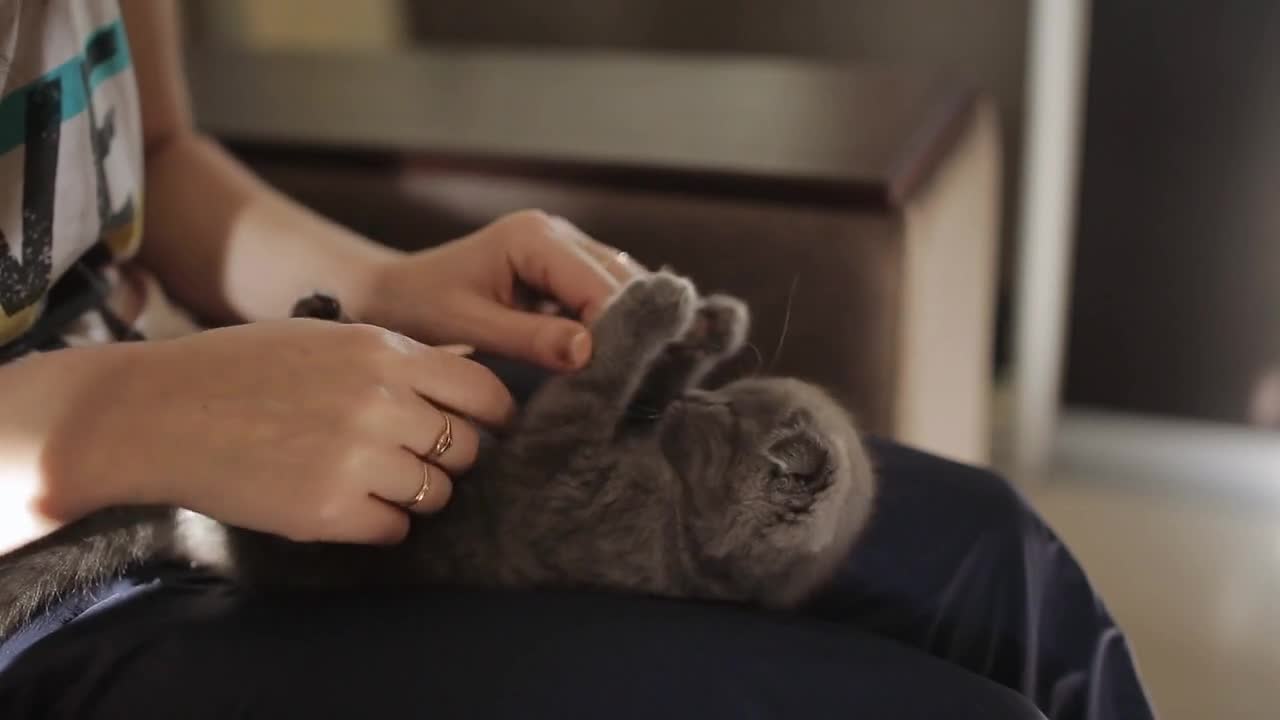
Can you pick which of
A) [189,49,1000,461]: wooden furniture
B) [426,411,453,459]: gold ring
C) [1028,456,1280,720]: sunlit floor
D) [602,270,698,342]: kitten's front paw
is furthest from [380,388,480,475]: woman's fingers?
[1028,456,1280,720]: sunlit floor

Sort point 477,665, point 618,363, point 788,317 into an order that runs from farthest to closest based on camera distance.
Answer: point 788,317 → point 618,363 → point 477,665

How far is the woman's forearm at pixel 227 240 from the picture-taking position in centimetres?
89

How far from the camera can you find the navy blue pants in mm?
583

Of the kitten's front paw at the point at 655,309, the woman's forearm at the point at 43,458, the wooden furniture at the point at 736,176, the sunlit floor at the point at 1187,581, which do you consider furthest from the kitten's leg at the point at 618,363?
the sunlit floor at the point at 1187,581

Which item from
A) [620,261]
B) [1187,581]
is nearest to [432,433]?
[620,261]

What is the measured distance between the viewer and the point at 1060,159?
5.21ft

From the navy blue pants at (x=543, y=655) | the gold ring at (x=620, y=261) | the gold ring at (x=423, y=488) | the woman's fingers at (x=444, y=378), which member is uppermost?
the gold ring at (x=620, y=261)

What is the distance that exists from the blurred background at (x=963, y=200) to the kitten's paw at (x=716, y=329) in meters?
0.08

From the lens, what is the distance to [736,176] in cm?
109

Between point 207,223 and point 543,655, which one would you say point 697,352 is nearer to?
point 543,655

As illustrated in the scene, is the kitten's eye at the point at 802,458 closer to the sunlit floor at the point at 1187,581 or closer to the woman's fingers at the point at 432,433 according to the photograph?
the woman's fingers at the point at 432,433

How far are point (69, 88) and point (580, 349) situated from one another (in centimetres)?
34

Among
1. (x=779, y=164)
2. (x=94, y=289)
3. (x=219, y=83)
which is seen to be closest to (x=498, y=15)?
(x=219, y=83)

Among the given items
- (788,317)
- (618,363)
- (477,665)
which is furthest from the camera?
(788,317)
